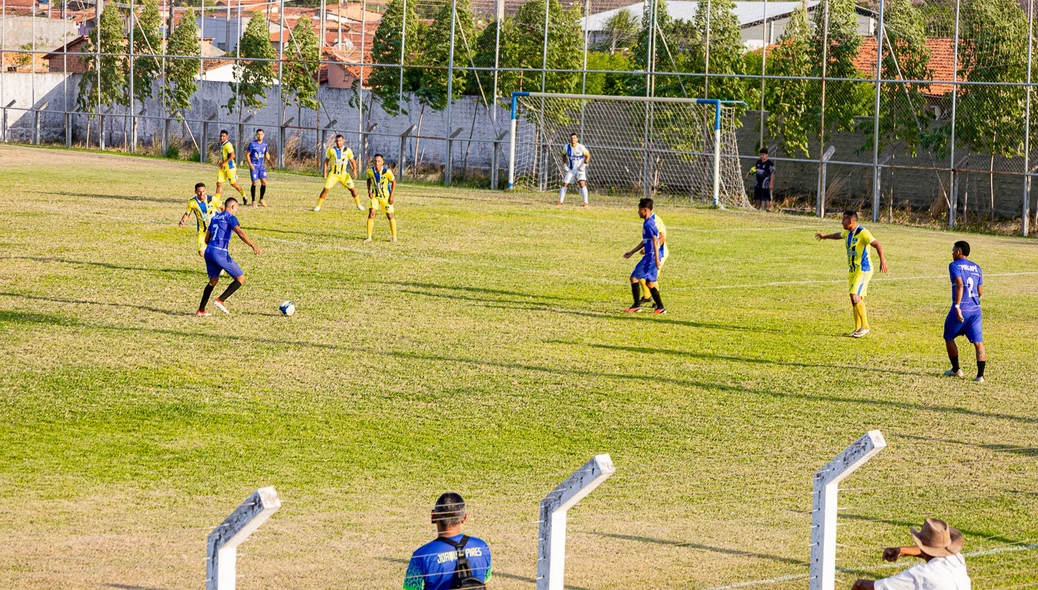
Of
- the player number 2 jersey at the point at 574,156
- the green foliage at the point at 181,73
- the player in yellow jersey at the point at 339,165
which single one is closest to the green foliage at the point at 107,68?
the green foliage at the point at 181,73

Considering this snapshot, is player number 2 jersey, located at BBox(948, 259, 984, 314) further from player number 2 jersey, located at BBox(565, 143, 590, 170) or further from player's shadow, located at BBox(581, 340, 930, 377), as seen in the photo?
player number 2 jersey, located at BBox(565, 143, 590, 170)

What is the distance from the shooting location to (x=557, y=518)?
6082 mm

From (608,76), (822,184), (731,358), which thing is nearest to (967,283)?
(731,358)

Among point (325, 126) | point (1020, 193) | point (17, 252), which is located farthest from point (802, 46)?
point (17, 252)

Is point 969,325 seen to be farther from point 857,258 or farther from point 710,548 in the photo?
point 710,548

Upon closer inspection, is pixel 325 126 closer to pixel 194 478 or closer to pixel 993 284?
pixel 993 284

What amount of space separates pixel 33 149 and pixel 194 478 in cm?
4557

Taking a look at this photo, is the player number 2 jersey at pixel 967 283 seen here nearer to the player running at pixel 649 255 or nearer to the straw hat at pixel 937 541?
the player running at pixel 649 255

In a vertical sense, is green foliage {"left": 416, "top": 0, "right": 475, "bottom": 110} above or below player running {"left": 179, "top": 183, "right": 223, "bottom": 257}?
above

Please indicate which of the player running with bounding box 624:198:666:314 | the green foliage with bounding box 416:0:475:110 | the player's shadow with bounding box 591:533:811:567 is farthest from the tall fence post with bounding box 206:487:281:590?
the green foliage with bounding box 416:0:475:110

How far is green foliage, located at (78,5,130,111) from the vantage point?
56250 mm

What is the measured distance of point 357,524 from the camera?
1039cm

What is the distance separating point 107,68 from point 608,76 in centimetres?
2462

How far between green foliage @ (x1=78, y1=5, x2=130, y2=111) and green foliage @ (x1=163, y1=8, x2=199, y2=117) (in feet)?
7.30
